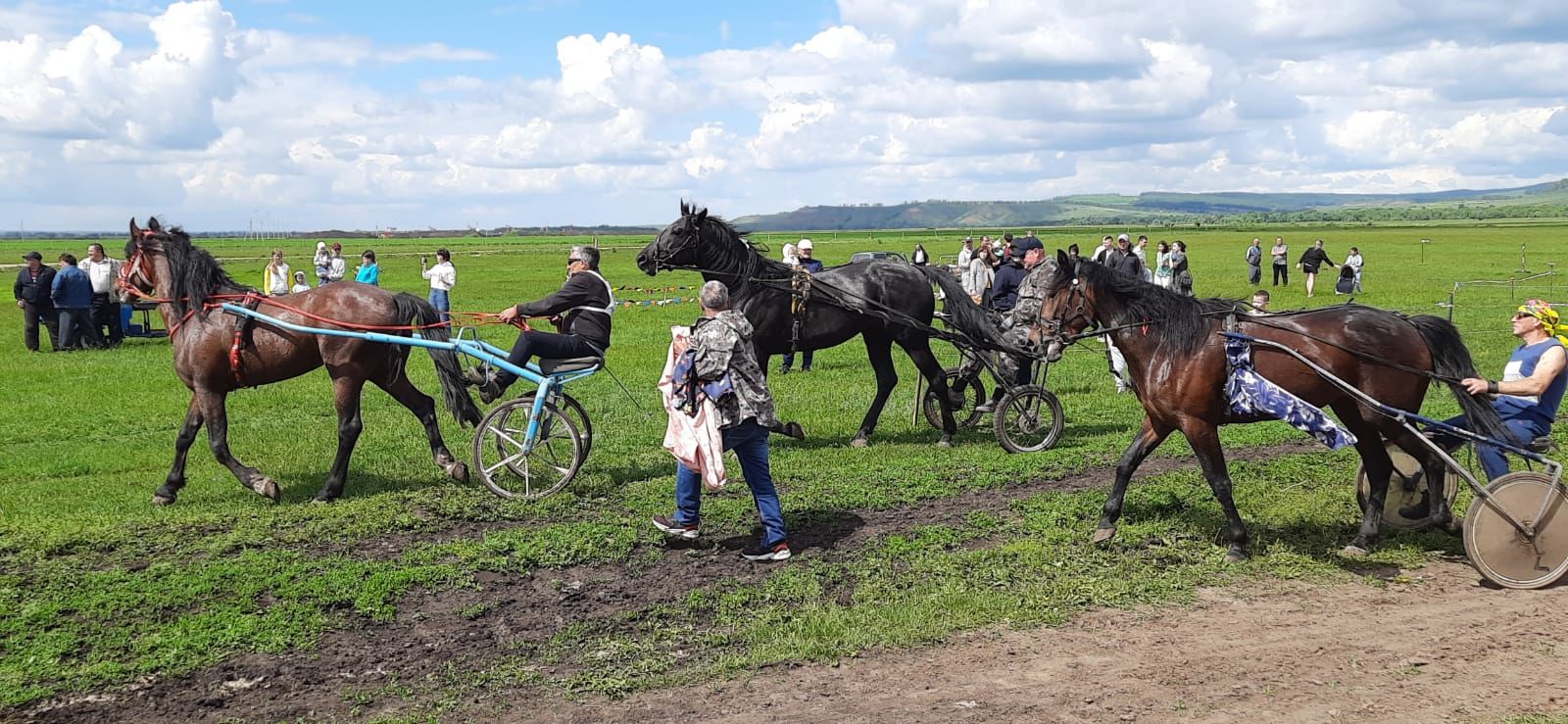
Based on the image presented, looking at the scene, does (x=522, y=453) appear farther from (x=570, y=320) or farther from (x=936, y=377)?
(x=936, y=377)

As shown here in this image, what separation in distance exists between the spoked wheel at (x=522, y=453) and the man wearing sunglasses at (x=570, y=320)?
0.38 meters

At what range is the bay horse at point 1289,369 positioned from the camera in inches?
325

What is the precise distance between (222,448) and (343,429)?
0.98 metres

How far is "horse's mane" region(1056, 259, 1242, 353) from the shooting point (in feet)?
27.3

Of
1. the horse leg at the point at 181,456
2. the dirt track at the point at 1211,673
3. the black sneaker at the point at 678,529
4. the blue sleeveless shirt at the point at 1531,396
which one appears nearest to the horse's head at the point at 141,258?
the horse leg at the point at 181,456

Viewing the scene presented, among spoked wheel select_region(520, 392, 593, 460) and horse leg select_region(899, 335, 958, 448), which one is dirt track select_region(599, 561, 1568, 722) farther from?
horse leg select_region(899, 335, 958, 448)

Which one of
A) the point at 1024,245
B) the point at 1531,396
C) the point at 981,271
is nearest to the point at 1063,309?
the point at 1531,396

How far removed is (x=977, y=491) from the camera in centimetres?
1019

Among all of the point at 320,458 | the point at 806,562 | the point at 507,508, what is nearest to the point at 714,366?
the point at 806,562

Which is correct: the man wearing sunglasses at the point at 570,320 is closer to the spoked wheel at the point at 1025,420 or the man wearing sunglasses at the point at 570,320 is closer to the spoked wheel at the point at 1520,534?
the spoked wheel at the point at 1025,420

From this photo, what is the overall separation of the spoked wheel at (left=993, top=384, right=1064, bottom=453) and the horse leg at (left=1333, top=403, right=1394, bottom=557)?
3634 millimetres

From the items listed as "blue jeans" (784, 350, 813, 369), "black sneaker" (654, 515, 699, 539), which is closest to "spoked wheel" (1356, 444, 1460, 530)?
"black sneaker" (654, 515, 699, 539)

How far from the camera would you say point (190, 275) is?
397 inches

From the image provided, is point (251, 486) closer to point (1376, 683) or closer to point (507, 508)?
point (507, 508)
